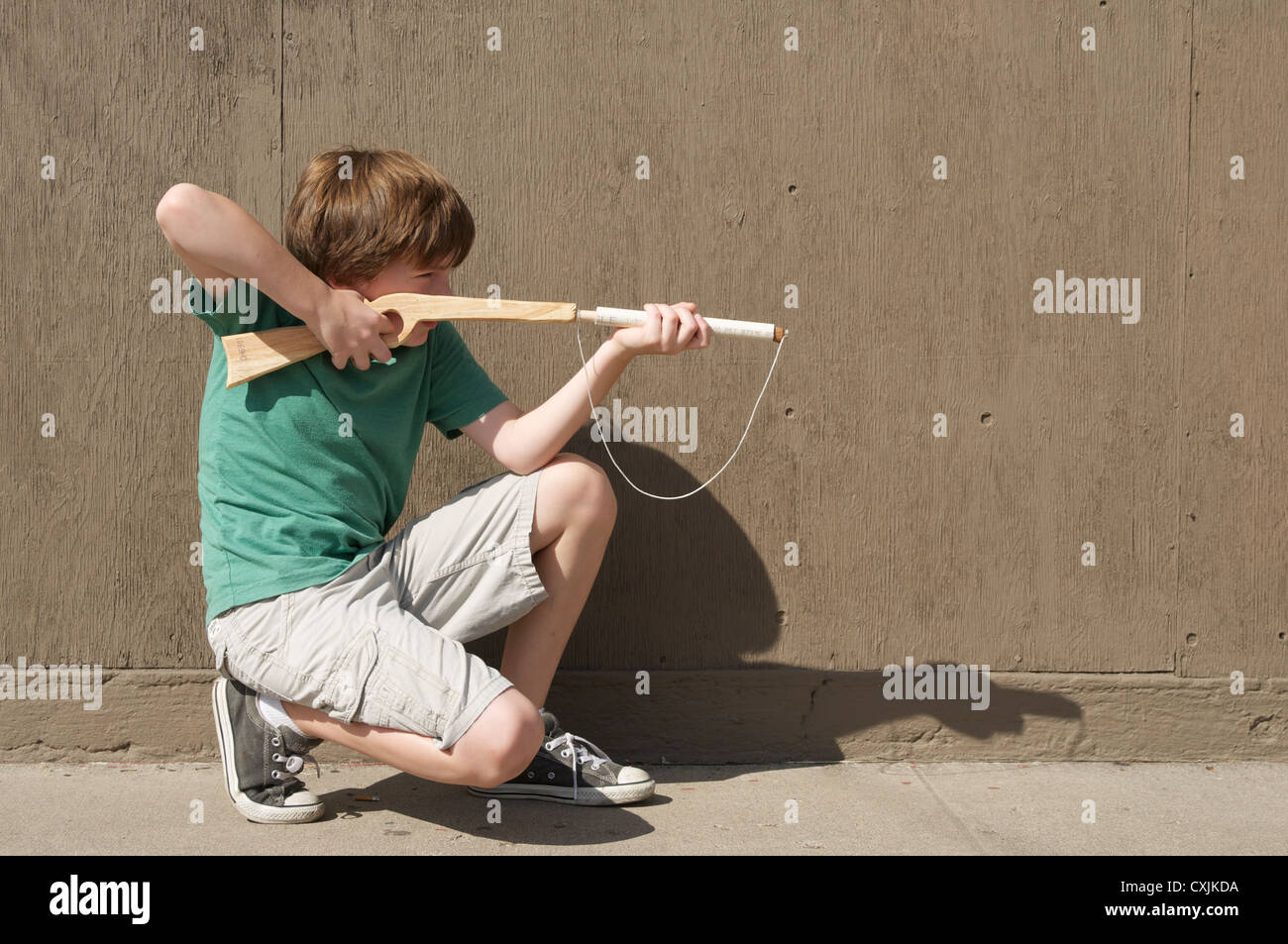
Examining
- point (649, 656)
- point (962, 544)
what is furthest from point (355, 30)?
point (962, 544)

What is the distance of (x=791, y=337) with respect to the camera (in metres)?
2.86

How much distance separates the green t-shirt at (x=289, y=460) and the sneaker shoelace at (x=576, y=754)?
0.57m

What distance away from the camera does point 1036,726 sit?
2.86 m

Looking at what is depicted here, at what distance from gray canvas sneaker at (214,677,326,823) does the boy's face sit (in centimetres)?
80

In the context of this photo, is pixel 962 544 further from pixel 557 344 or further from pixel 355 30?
pixel 355 30

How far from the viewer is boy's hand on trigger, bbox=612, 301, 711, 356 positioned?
7.61ft

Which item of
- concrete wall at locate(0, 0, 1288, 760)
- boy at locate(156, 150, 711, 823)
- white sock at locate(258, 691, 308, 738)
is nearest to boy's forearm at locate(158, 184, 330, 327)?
boy at locate(156, 150, 711, 823)

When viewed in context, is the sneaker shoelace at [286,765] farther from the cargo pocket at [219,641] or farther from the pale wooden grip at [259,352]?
the pale wooden grip at [259,352]

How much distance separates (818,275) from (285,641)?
58.1 inches

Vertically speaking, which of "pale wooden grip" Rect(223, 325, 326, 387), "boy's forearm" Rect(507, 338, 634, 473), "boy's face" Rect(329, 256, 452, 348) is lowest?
"boy's forearm" Rect(507, 338, 634, 473)

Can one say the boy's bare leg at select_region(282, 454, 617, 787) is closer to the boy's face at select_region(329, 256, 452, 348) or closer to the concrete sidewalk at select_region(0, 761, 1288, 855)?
the concrete sidewalk at select_region(0, 761, 1288, 855)

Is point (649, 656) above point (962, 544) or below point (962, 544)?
below
